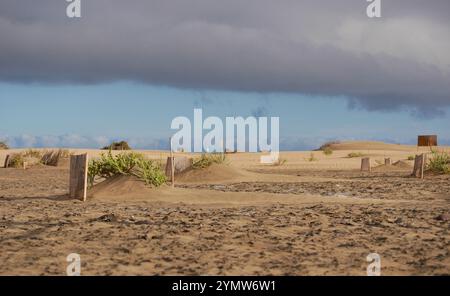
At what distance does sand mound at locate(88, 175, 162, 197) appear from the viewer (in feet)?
45.9

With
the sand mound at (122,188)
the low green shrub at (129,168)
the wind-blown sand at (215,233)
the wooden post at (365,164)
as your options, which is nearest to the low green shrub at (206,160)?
the low green shrub at (129,168)

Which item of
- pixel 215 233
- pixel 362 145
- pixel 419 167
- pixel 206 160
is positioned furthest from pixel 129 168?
pixel 362 145

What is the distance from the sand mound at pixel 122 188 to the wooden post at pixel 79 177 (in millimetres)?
345

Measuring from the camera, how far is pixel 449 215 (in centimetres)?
1004

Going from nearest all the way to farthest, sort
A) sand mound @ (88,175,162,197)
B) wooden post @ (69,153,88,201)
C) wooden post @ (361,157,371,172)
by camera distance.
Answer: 1. wooden post @ (69,153,88,201)
2. sand mound @ (88,175,162,197)
3. wooden post @ (361,157,371,172)

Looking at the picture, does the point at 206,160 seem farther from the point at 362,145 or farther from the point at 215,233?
the point at 362,145

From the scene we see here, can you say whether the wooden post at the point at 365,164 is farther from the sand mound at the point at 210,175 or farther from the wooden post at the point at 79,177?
the wooden post at the point at 79,177

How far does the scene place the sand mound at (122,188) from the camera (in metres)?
14.0

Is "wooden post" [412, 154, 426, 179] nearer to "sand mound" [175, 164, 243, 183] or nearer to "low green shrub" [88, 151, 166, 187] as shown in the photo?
"sand mound" [175, 164, 243, 183]

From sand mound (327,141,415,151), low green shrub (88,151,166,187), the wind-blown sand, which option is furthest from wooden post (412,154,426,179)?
sand mound (327,141,415,151)

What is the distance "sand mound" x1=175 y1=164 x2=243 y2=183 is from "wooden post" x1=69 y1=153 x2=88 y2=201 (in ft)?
23.5

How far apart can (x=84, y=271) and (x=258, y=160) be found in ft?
118
